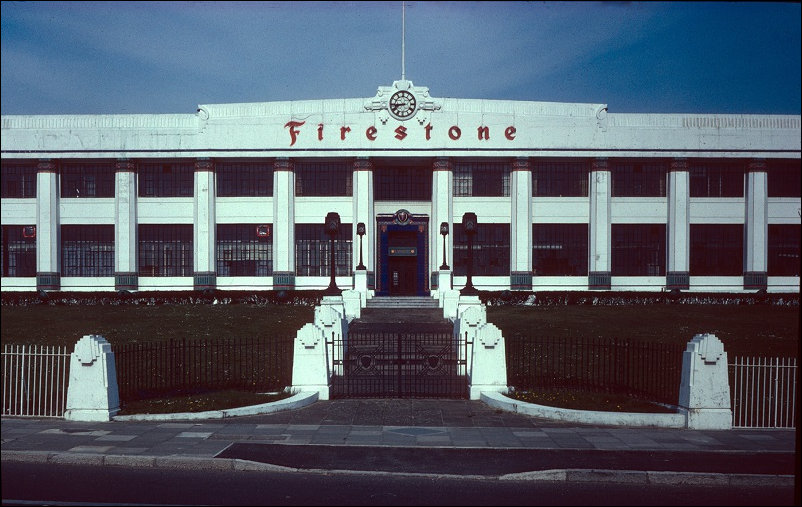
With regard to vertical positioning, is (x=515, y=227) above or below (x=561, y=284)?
above

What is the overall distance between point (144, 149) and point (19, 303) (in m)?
11.6

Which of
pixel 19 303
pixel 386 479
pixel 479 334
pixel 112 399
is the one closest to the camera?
pixel 386 479

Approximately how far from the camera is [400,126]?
43.1 meters

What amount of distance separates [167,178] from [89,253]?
669 cm

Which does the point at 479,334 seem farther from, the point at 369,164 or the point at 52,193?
the point at 52,193

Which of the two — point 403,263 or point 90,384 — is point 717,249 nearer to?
point 403,263

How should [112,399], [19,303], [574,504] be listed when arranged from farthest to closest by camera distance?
[19,303], [112,399], [574,504]

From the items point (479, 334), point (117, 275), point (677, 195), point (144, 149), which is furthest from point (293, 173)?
point (479, 334)

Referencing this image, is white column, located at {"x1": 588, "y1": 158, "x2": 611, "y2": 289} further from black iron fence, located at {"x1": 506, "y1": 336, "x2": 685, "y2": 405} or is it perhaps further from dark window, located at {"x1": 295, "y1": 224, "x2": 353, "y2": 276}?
black iron fence, located at {"x1": 506, "y1": 336, "x2": 685, "y2": 405}

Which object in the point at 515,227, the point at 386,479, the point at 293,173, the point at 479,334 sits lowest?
the point at 386,479

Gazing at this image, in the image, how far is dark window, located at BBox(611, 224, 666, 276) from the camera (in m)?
43.7

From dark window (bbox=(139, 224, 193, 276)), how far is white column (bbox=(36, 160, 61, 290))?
5.07 meters

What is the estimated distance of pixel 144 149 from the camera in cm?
4316

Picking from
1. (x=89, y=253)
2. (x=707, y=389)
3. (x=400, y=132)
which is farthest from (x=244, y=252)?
(x=707, y=389)
